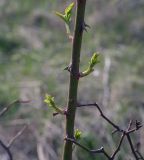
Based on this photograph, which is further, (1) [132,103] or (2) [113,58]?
(2) [113,58]

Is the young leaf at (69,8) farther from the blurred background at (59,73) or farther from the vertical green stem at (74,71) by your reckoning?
the blurred background at (59,73)

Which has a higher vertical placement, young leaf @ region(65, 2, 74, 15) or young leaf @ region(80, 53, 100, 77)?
young leaf @ region(65, 2, 74, 15)

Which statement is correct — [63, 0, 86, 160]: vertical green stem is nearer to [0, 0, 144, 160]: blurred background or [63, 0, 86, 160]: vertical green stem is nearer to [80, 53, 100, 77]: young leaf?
[80, 53, 100, 77]: young leaf

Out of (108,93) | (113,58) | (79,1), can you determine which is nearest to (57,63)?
(113,58)

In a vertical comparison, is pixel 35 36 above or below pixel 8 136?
above

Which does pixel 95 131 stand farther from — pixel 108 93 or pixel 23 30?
pixel 23 30

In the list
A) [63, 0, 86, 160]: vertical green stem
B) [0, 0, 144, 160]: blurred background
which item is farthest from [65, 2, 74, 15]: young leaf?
[0, 0, 144, 160]: blurred background
